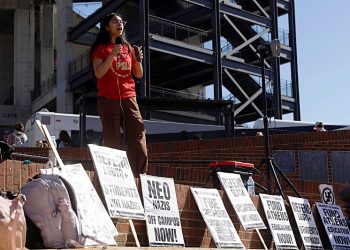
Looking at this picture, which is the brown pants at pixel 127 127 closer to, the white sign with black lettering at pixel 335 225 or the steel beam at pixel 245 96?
the white sign with black lettering at pixel 335 225

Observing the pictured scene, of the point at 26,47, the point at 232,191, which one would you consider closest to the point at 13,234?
the point at 232,191

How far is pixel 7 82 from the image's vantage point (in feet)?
151

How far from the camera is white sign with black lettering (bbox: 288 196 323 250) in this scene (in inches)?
380

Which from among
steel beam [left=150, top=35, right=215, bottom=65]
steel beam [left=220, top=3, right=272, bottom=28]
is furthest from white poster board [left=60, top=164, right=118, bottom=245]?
steel beam [left=220, top=3, right=272, bottom=28]

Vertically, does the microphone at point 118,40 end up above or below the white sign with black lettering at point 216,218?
above

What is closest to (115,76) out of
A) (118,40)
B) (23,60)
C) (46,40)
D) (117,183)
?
(118,40)

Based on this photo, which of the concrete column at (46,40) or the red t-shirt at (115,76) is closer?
the red t-shirt at (115,76)

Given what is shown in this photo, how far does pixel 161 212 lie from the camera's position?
7.29m

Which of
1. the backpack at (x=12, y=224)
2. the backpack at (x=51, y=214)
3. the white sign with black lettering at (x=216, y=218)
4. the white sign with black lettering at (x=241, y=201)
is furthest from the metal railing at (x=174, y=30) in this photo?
the backpack at (x=12, y=224)

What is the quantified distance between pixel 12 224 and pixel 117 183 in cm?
215

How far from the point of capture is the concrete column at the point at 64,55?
34906 millimetres

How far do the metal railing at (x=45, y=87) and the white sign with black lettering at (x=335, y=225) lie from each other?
28088mm

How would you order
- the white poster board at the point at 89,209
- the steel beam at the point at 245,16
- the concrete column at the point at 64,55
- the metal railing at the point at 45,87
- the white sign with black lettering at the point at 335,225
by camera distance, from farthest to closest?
the metal railing at the point at 45,87, the concrete column at the point at 64,55, the steel beam at the point at 245,16, the white sign with black lettering at the point at 335,225, the white poster board at the point at 89,209

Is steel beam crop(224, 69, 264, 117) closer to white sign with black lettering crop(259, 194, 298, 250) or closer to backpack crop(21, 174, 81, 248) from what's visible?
white sign with black lettering crop(259, 194, 298, 250)
